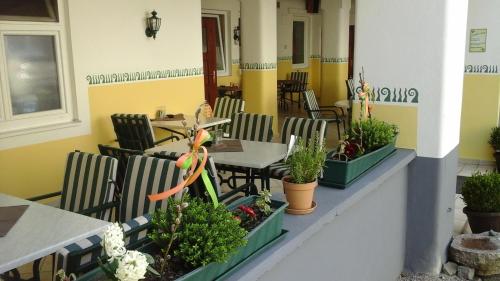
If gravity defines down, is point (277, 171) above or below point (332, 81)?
below

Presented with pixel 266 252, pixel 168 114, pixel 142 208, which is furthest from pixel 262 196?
pixel 168 114

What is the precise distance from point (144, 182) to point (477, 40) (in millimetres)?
4657

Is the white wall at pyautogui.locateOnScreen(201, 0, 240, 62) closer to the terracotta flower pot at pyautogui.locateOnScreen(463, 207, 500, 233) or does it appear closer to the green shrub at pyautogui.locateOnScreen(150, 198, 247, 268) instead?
the terracotta flower pot at pyautogui.locateOnScreen(463, 207, 500, 233)

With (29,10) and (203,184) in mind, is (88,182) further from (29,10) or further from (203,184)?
(29,10)

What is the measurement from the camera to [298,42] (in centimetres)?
1221

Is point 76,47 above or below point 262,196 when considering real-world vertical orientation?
above

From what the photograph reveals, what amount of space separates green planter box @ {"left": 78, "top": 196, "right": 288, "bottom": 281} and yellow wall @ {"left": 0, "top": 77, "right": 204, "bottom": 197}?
3.09 meters

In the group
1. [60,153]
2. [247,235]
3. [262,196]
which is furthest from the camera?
[60,153]

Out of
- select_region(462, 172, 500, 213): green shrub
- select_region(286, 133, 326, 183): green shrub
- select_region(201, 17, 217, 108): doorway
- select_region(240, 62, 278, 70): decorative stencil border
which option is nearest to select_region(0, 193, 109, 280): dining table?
select_region(286, 133, 326, 183): green shrub

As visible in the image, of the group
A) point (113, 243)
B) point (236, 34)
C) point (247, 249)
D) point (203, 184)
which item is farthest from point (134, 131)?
point (236, 34)

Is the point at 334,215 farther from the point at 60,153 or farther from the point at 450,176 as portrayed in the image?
the point at 60,153

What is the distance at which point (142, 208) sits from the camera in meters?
2.61

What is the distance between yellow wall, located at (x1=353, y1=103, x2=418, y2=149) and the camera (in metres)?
2.98

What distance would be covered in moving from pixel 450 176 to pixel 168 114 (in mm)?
3466
